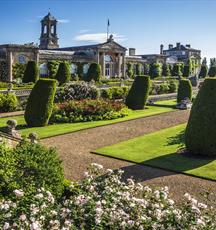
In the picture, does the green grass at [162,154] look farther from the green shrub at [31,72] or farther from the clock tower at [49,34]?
the clock tower at [49,34]

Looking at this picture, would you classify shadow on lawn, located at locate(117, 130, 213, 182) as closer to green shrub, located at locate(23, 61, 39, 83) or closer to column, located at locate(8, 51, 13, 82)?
green shrub, located at locate(23, 61, 39, 83)

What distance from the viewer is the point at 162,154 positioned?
14875 millimetres

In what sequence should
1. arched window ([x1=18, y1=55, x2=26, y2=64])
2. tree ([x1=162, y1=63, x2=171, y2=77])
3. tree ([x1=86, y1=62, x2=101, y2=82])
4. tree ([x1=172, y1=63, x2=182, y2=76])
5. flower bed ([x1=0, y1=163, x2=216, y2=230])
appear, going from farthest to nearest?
tree ([x1=172, y1=63, x2=182, y2=76]) → tree ([x1=162, y1=63, x2=171, y2=77]) → tree ([x1=86, y1=62, x2=101, y2=82]) → arched window ([x1=18, y1=55, x2=26, y2=64]) → flower bed ([x1=0, y1=163, x2=216, y2=230])

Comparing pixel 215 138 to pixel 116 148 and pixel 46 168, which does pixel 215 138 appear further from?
pixel 46 168

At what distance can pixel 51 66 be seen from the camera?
4859 cm

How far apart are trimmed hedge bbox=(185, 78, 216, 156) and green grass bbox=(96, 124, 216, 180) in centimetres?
46

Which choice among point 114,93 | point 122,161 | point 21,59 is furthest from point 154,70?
point 122,161

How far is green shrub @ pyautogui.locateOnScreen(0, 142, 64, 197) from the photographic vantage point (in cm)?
758

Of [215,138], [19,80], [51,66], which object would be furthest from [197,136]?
[51,66]

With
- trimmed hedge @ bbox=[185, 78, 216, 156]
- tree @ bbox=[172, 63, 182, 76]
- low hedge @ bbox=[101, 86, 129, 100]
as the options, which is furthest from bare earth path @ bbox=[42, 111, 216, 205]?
tree @ bbox=[172, 63, 182, 76]

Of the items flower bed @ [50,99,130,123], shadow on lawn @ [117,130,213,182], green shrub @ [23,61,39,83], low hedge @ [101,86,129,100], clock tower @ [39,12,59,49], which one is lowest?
shadow on lawn @ [117,130,213,182]

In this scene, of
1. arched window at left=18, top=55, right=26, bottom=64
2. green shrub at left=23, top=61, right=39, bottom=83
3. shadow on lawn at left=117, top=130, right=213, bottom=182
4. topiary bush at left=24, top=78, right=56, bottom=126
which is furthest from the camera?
arched window at left=18, top=55, right=26, bottom=64

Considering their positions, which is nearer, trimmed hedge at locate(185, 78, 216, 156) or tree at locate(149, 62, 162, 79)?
trimmed hedge at locate(185, 78, 216, 156)

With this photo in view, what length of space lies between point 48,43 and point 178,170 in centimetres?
6784
